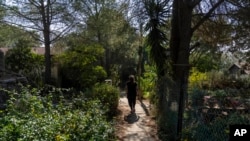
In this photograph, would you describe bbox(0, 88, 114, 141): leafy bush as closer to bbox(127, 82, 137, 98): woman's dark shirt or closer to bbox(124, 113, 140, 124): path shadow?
bbox(124, 113, 140, 124): path shadow

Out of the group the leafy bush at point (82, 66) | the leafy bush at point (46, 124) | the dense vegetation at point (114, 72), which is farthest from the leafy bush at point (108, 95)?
the leafy bush at point (46, 124)

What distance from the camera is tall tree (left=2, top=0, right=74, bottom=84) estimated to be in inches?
615

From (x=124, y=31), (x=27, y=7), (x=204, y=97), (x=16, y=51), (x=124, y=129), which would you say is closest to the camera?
(x=204, y=97)

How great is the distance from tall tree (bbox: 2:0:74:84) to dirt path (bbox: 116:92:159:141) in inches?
235

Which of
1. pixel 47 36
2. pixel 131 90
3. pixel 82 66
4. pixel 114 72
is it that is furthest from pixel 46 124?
pixel 114 72

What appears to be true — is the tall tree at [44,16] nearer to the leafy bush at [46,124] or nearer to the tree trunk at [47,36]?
the tree trunk at [47,36]

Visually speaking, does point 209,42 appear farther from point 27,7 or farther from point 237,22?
point 27,7

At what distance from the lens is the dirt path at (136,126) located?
8852 mm

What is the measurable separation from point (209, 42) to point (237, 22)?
7.22 ft

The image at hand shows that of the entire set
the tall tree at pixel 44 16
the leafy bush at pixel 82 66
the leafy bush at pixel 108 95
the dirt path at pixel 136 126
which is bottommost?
the dirt path at pixel 136 126

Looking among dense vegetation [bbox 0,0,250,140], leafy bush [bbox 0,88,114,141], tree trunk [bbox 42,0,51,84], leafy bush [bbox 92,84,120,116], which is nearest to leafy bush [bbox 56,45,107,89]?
dense vegetation [bbox 0,0,250,140]

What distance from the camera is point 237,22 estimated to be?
34.1 ft

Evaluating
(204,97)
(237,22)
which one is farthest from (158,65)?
(204,97)

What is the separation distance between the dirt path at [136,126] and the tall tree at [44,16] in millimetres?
5965
